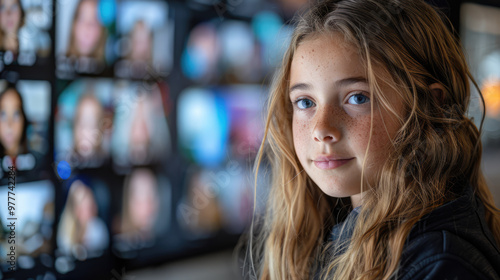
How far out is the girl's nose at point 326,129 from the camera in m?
0.78

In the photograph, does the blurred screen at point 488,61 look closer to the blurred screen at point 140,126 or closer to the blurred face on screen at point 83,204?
the blurred screen at point 140,126

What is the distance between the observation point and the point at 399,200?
0.77m

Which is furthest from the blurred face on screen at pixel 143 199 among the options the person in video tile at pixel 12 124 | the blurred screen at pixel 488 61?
the blurred screen at pixel 488 61

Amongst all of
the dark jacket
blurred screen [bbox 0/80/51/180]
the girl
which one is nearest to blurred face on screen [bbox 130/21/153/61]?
blurred screen [bbox 0/80/51/180]

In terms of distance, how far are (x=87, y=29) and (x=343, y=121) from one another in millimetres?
957

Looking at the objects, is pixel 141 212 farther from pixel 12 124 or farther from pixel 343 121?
pixel 343 121

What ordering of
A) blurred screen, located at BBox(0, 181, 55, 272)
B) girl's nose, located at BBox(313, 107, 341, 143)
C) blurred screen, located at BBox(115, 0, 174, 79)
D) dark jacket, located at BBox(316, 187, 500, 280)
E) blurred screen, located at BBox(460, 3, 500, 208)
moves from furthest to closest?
blurred screen, located at BBox(460, 3, 500, 208) < blurred screen, located at BBox(115, 0, 174, 79) < blurred screen, located at BBox(0, 181, 55, 272) < girl's nose, located at BBox(313, 107, 341, 143) < dark jacket, located at BBox(316, 187, 500, 280)

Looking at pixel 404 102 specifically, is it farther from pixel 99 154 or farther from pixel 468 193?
pixel 99 154

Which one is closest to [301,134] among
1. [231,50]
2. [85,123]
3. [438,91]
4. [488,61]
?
[438,91]

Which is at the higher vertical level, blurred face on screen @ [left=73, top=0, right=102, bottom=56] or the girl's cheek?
blurred face on screen @ [left=73, top=0, right=102, bottom=56]

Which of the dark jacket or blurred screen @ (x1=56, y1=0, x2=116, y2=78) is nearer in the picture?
the dark jacket

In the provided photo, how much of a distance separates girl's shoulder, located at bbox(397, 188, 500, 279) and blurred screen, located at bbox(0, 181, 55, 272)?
1.00 meters

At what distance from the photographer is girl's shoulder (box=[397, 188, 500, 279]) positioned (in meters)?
0.65

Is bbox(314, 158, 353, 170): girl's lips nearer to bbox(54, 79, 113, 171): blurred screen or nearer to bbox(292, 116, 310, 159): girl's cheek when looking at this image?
bbox(292, 116, 310, 159): girl's cheek
